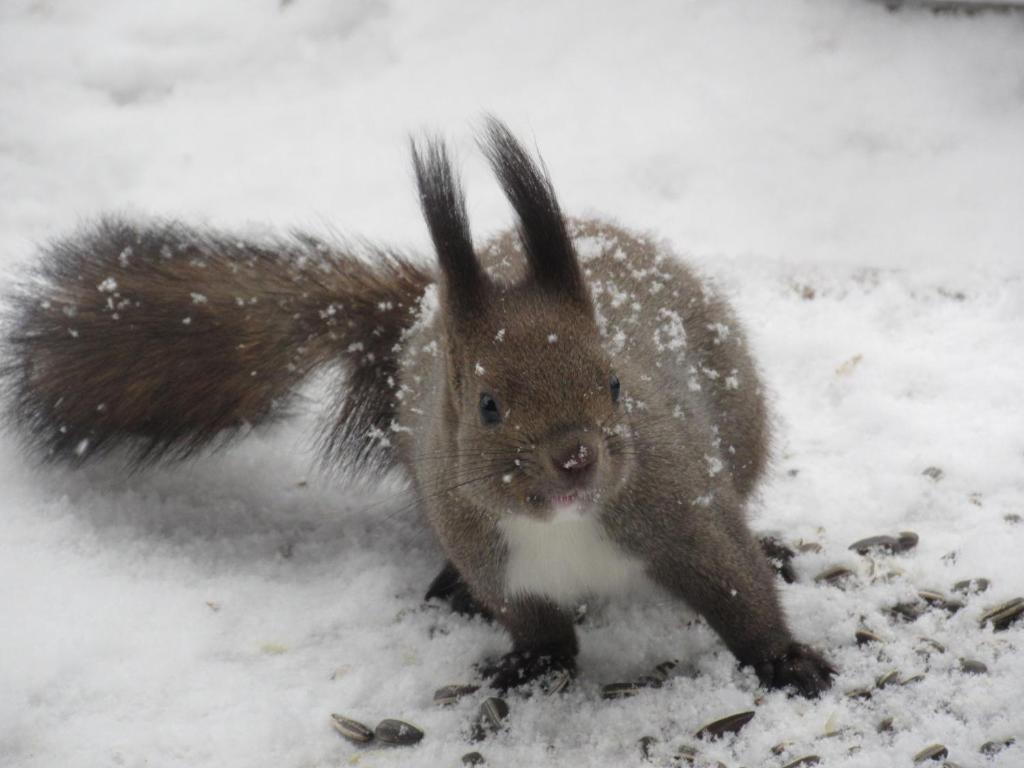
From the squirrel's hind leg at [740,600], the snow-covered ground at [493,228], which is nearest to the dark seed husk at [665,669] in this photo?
the snow-covered ground at [493,228]

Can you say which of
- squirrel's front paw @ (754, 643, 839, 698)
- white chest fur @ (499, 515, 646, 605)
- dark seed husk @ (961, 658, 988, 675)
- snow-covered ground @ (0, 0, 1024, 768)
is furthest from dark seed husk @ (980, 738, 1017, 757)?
white chest fur @ (499, 515, 646, 605)

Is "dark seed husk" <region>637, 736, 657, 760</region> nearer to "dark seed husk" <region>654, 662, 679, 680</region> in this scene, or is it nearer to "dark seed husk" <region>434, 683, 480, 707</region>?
"dark seed husk" <region>654, 662, 679, 680</region>

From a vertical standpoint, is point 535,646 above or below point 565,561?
below

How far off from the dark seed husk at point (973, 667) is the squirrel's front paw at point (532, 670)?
2.73ft

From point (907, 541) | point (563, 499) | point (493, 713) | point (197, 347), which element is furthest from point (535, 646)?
point (197, 347)

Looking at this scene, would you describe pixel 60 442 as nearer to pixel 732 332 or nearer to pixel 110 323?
pixel 110 323

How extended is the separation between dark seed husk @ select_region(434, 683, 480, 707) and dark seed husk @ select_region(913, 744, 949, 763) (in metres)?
0.97

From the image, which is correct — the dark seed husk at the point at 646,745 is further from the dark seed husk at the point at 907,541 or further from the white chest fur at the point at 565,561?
the dark seed husk at the point at 907,541

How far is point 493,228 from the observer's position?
461 centimetres

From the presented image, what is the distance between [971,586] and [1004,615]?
0.14 m

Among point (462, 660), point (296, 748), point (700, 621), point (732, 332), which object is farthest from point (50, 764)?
point (732, 332)

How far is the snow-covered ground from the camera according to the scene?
8.52 feet

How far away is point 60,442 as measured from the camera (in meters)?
3.30

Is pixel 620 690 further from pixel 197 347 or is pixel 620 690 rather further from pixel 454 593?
pixel 197 347
